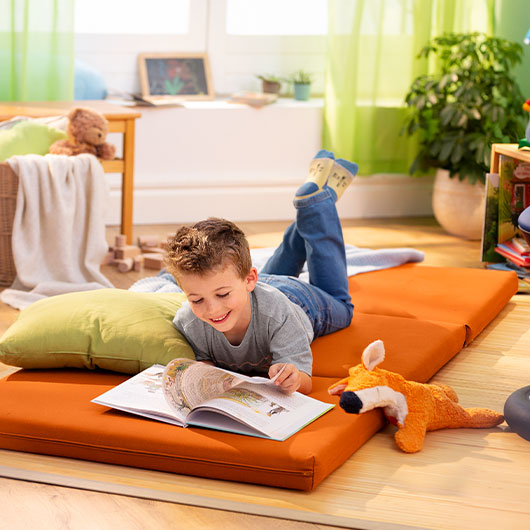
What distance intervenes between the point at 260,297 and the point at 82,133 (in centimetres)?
140

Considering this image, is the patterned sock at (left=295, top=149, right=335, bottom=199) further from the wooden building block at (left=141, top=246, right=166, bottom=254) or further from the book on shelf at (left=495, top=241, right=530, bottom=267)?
the wooden building block at (left=141, top=246, right=166, bottom=254)

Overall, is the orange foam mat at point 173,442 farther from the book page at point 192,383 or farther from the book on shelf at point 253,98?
the book on shelf at point 253,98

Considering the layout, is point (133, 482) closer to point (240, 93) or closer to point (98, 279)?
point (98, 279)

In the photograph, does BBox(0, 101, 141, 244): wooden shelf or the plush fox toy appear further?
BBox(0, 101, 141, 244): wooden shelf

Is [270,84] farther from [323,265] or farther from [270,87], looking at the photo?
[323,265]

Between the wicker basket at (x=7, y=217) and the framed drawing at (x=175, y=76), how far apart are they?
1262 mm

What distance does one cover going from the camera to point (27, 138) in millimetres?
3068

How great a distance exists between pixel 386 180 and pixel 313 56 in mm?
695

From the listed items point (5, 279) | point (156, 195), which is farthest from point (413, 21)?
point (5, 279)

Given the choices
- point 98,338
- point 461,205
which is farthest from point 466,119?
point 98,338

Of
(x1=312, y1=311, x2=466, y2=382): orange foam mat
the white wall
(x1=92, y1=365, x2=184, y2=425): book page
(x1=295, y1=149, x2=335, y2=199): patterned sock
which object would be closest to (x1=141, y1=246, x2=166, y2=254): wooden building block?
the white wall

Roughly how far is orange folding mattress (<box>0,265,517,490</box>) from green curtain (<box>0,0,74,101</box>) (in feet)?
6.11

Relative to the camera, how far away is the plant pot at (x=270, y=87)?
4.21 meters

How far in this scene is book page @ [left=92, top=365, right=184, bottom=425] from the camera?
173 centimetres
